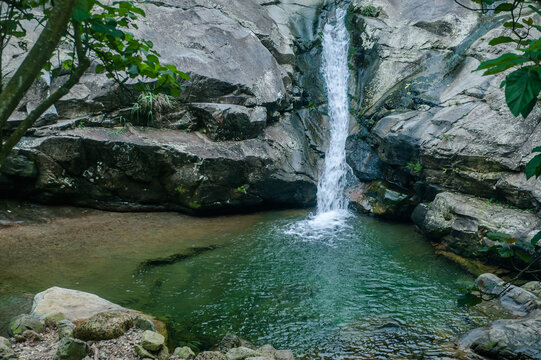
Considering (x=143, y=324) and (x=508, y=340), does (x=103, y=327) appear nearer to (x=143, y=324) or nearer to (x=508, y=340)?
(x=143, y=324)

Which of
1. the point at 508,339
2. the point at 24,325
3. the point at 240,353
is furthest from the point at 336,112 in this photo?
the point at 24,325

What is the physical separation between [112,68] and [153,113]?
7312 mm

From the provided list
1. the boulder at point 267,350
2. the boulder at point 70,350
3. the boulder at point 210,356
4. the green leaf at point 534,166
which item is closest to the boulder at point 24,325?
A: the boulder at point 70,350

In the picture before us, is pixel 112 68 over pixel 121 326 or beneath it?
over

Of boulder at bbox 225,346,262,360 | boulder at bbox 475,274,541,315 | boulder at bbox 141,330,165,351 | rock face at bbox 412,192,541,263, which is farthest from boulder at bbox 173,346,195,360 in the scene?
rock face at bbox 412,192,541,263

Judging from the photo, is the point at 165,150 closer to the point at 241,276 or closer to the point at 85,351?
the point at 241,276

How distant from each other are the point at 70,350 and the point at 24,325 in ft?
2.69

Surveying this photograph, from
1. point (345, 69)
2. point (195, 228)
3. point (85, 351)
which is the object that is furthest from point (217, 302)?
point (345, 69)

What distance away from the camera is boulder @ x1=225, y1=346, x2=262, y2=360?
3.70 metres

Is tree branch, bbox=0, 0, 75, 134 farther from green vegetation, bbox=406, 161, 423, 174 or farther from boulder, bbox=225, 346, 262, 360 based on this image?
green vegetation, bbox=406, 161, 423, 174

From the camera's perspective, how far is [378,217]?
30.8ft

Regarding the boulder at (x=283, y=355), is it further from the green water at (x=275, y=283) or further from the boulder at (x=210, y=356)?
the boulder at (x=210, y=356)

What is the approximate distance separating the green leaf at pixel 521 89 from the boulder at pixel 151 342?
3382mm

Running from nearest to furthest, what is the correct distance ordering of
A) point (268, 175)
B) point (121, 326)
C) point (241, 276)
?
point (121, 326)
point (241, 276)
point (268, 175)
